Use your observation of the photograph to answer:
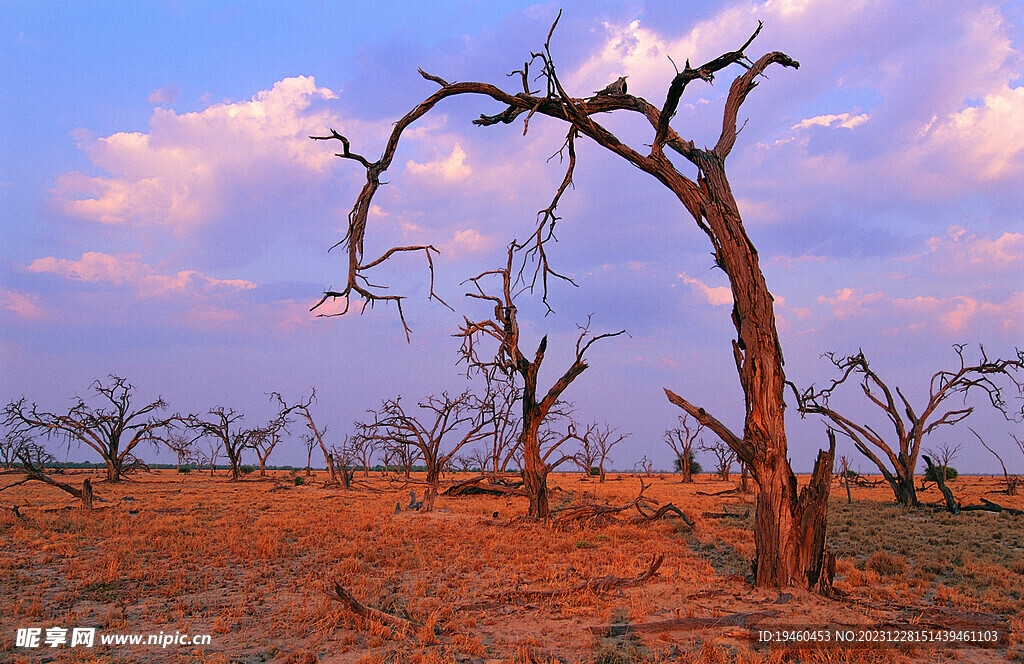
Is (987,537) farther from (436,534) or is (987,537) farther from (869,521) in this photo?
(436,534)

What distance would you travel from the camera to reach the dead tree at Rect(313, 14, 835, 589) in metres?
7.16

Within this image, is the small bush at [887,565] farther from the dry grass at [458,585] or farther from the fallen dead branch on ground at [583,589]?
the fallen dead branch on ground at [583,589]

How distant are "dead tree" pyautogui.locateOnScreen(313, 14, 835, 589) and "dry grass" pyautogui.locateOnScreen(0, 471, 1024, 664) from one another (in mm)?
716

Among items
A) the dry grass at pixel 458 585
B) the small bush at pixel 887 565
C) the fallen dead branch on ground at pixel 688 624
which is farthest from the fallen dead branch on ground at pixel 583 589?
the small bush at pixel 887 565

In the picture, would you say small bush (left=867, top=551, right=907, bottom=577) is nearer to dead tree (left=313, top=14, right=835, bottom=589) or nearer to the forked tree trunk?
dead tree (left=313, top=14, right=835, bottom=589)

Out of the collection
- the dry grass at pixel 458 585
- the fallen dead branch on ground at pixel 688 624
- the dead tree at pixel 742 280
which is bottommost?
the dry grass at pixel 458 585

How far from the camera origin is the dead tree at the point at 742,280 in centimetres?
716

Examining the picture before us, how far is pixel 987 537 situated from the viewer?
506 inches

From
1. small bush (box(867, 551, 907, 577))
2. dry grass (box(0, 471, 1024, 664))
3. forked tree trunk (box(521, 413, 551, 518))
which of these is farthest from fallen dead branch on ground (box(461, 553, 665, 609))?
forked tree trunk (box(521, 413, 551, 518))

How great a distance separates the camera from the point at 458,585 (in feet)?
28.2

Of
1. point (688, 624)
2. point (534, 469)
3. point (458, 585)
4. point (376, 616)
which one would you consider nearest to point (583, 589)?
point (688, 624)

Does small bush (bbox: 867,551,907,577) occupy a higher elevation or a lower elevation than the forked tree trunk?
lower

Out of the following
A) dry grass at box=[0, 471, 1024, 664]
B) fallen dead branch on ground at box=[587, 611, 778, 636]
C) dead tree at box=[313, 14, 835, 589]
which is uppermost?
dead tree at box=[313, 14, 835, 589]

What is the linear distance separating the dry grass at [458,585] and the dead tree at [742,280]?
716 mm
